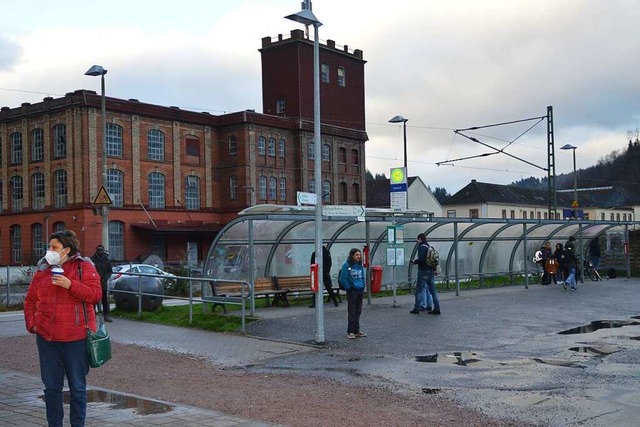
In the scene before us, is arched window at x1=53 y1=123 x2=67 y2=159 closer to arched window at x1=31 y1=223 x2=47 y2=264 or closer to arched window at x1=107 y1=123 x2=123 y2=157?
arched window at x1=107 y1=123 x2=123 y2=157

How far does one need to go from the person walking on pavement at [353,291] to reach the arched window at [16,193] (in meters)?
48.4

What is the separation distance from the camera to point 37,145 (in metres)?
55.8

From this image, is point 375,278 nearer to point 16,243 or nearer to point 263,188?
point 263,188

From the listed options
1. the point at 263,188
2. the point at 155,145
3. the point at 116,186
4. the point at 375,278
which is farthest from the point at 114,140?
the point at 375,278

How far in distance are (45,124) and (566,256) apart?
41.4 m

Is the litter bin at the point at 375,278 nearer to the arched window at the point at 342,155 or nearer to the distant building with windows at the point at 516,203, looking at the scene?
the arched window at the point at 342,155

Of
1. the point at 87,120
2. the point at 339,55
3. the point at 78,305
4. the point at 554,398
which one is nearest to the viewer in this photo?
the point at 78,305

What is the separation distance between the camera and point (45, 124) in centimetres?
5494

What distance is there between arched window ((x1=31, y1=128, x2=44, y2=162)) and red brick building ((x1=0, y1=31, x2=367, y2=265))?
91 mm

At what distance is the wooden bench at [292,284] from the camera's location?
65.7 feet

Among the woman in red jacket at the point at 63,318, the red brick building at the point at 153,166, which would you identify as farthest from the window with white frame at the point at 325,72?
the woman in red jacket at the point at 63,318

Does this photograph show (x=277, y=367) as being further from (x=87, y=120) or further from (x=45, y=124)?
(x=45, y=124)

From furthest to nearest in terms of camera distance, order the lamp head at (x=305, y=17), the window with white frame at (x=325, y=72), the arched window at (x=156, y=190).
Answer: the window with white frame at (x=325, y=72) → the arched window at (x=156, y=190) → the lamp head at (x=305, y=17)

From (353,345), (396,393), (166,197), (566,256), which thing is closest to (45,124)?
(166,197)
